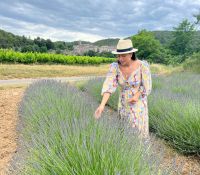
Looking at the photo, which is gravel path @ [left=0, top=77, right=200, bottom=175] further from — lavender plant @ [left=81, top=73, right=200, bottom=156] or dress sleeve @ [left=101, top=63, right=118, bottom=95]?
dress sleeve @ [left=101, top=63, right=118, bottom=95]

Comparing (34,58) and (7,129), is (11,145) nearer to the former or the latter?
(7,129)

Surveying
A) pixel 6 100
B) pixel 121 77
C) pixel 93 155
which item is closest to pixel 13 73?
pixel 6 100

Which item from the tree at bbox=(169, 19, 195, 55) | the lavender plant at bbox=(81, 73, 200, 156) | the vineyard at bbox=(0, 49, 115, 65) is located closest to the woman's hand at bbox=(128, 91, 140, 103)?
the lavender plant at bbox=(81, 73, 200, 156)

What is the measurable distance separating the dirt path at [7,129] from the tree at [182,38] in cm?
5608

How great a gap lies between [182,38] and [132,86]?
5965cm

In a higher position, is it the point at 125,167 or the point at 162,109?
the point at 125,167

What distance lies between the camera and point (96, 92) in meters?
7.25

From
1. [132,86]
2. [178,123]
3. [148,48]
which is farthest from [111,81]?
[148,48]

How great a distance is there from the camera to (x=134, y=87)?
305cm

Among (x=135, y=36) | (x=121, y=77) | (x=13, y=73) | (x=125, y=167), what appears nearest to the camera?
(x=125, y=167)

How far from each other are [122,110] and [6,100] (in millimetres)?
5302

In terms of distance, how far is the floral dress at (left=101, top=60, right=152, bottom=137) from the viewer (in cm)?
298

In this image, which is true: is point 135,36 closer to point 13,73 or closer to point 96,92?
point 13,73

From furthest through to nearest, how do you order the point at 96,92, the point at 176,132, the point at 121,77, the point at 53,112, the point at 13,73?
the point at 13,73
the point at 96,92
the point at 176,132
the point at 53,112
the point at 121,77
